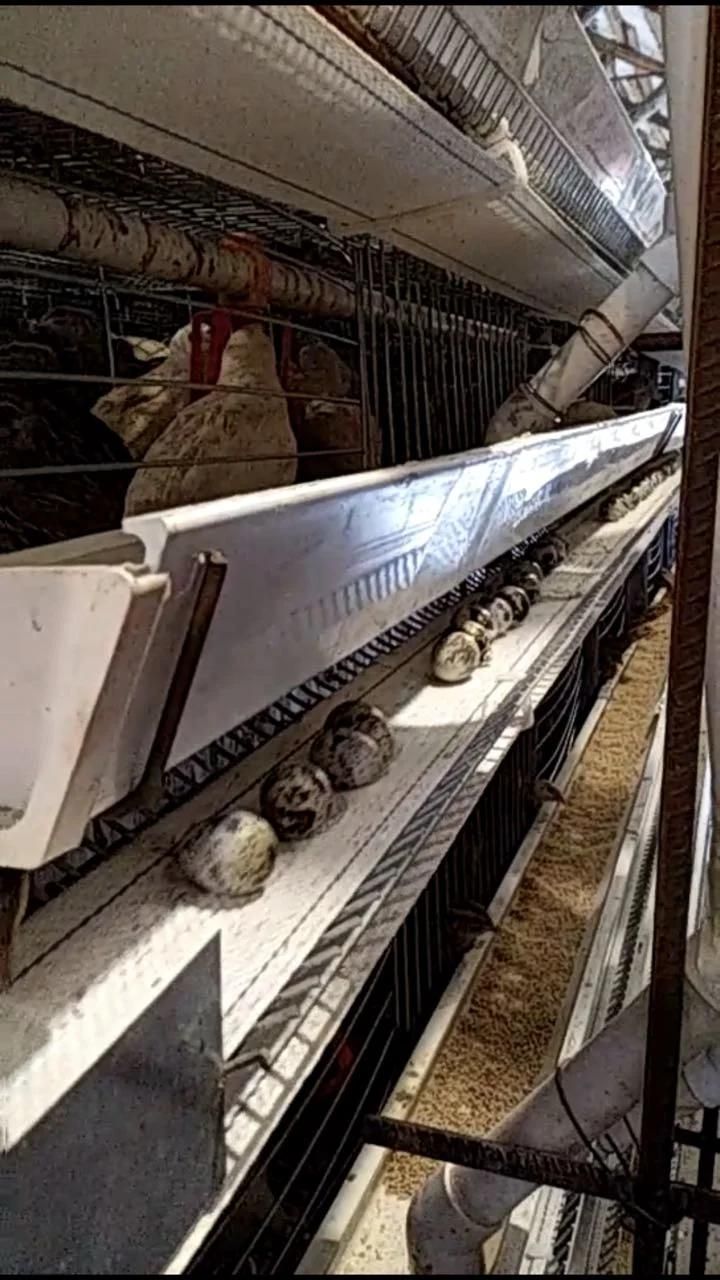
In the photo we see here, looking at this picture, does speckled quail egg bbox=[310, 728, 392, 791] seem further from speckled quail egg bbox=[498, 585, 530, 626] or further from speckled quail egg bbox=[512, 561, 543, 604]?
speckled quail egg bbox=[512, 561, 543, 604]

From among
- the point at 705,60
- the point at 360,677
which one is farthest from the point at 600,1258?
the point at 705,60

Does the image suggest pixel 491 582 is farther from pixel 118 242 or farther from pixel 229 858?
pixel 229 858

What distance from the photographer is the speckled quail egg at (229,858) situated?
916 millimetres

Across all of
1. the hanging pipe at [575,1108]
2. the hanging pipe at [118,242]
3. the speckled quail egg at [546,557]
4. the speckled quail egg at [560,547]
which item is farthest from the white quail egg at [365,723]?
the speckled quail egg at [560,547]

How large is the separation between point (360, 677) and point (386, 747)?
0.37 m

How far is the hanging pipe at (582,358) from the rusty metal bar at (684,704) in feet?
4.51

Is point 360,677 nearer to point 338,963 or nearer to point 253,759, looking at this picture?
point 253,759

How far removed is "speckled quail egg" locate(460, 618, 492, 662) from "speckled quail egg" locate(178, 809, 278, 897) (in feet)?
2.54

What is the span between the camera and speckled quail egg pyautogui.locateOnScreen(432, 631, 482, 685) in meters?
1.57

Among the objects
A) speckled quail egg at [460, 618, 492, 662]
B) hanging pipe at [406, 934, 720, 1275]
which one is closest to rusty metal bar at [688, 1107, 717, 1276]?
hanging pipe at [406, 934, 720, 1275]

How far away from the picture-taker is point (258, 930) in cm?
87

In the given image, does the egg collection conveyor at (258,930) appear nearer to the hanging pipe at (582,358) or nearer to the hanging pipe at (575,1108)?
the hanging pipe at (575,1108)

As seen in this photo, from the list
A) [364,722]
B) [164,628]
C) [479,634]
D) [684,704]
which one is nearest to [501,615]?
[479,634]

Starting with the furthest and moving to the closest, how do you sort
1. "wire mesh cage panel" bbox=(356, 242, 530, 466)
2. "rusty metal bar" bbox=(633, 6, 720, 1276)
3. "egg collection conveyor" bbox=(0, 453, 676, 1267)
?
"wire mesh cage panel" bbox=(356, 242, 530, 466), "egg collection conveyor" bbox=(0, 453, 676, 1267), "rusty metal bar" bbox=(633, 6, 720, 1276)
